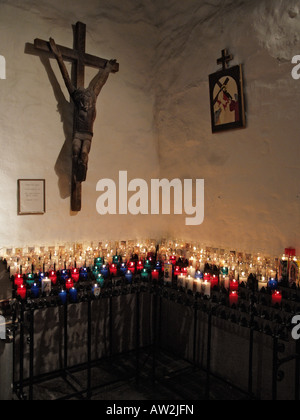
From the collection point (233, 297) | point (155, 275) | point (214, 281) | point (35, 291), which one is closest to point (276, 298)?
point (233, 297)

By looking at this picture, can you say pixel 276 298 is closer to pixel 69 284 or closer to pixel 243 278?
pixel 243 278

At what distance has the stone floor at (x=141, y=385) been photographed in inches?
125

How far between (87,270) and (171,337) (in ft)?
4.14

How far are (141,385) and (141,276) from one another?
998mm

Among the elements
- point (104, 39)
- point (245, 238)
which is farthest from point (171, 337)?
point (104, 39)

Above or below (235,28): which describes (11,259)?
below

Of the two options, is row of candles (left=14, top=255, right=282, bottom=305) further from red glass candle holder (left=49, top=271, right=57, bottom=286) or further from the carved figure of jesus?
the carved figure of jesus

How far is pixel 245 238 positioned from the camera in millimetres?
3611

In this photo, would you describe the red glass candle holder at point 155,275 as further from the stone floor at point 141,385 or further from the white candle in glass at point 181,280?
the stone floor at point 141,385

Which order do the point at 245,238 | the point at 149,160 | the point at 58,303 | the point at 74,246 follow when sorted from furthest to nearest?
1. the point at 149,160
2. the point at 74,246
3. the point at 245,238
4. the point at 58,303

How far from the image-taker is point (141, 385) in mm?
3350

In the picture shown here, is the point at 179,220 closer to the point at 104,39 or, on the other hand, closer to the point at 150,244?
the point at 150,244

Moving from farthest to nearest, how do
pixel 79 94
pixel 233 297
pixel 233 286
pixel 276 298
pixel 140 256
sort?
pixel 140 256, pixel 79 94, pixel 233 286, pixel 233 297, pixel 276 298

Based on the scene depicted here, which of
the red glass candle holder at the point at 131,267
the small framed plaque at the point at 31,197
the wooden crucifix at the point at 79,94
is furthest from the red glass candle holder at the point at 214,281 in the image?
the small framed plaque at the point at 31,197
